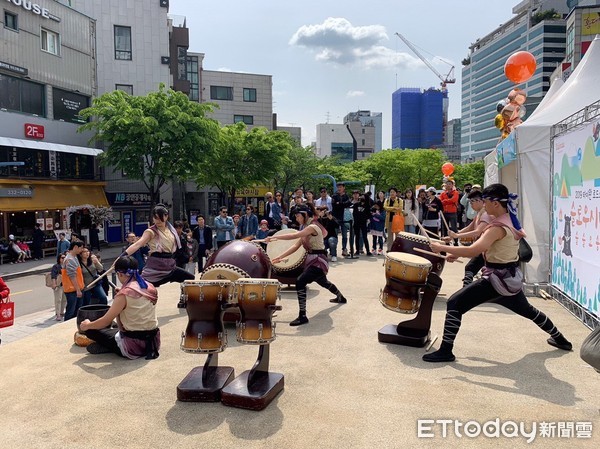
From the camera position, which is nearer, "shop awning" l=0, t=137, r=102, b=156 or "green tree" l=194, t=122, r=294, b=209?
"shop awning" l=0, t=137, r=102, b=156

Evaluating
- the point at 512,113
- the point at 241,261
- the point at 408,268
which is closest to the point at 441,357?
the point at 408,268

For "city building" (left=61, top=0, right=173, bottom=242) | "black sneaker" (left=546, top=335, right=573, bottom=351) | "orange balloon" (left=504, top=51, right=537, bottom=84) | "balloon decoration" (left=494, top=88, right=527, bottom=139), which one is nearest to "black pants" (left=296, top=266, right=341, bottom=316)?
"black sneaker" (left=546, top=335, right=573, bottom=351)

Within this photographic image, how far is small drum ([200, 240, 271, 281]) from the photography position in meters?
6.36

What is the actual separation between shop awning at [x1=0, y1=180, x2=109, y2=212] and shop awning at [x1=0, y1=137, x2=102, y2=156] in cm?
165

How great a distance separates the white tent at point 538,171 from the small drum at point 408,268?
146 inches

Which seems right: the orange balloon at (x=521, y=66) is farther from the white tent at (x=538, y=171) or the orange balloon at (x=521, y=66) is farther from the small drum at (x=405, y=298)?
the small drum at (x=405, y=298)

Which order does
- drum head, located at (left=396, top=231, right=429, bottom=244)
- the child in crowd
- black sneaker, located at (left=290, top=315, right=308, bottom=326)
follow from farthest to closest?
the child in crowd
black sneaker, located at (left=290, top=315, right=308, bottom=326)
drum head, located at (left=396, top=231, right=429, bottom=244)

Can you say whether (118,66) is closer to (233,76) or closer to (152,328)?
(233,76)

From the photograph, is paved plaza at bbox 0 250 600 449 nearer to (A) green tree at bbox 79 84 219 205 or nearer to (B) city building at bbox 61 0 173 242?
(A) green tree at bbox 79 84 219 205

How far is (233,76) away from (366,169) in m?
20.0

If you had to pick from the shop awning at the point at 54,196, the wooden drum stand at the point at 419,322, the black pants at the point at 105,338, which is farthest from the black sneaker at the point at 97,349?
the shop awning at the point at 54,196

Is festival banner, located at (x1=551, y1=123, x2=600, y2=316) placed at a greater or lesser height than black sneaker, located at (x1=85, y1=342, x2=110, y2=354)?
greater

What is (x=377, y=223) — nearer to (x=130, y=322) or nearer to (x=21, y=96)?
(x=130, y=322)

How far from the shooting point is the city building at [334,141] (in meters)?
123
